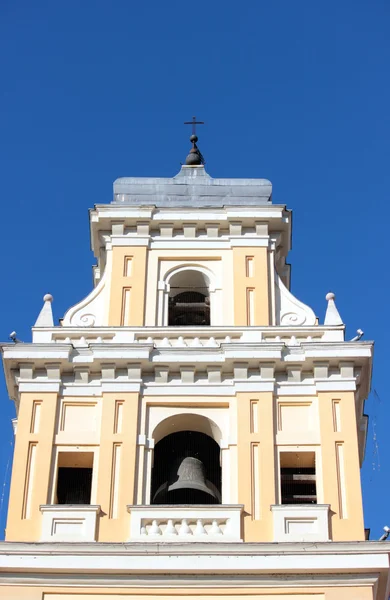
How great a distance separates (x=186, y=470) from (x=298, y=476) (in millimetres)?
1874


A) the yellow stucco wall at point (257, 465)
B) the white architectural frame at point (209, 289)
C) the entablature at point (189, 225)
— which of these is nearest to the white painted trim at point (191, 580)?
the yellow stucco wall at point (257, 465)

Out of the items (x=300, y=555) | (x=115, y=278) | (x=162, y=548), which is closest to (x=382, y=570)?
(x=300, y=555)

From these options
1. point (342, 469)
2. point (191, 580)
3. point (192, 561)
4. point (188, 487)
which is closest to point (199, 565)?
point (192, 561)

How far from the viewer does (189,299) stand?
29.8 m

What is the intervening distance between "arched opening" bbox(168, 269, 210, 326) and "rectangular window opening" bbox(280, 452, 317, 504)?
4155 millimetres

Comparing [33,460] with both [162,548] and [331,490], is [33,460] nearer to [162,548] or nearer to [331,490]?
[162,548]

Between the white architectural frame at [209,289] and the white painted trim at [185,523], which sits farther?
the white architectural frame at [209,289]

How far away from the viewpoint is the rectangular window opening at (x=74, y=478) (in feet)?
85.4

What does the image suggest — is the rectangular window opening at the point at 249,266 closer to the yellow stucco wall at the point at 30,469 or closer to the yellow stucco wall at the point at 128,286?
the yellow stucco wall at the point at 128,286

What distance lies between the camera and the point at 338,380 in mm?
26469

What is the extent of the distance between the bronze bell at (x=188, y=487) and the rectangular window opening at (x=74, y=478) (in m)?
1.27

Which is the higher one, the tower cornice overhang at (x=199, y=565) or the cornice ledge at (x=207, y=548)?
the cornice ledge at (x=207, y=548)

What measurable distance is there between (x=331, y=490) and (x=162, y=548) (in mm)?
3020

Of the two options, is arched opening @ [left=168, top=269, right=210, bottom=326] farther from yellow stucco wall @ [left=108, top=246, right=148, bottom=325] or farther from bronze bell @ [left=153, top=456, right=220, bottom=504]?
bronze bell @ [left=153, top=456, right=220, bottom=504]
